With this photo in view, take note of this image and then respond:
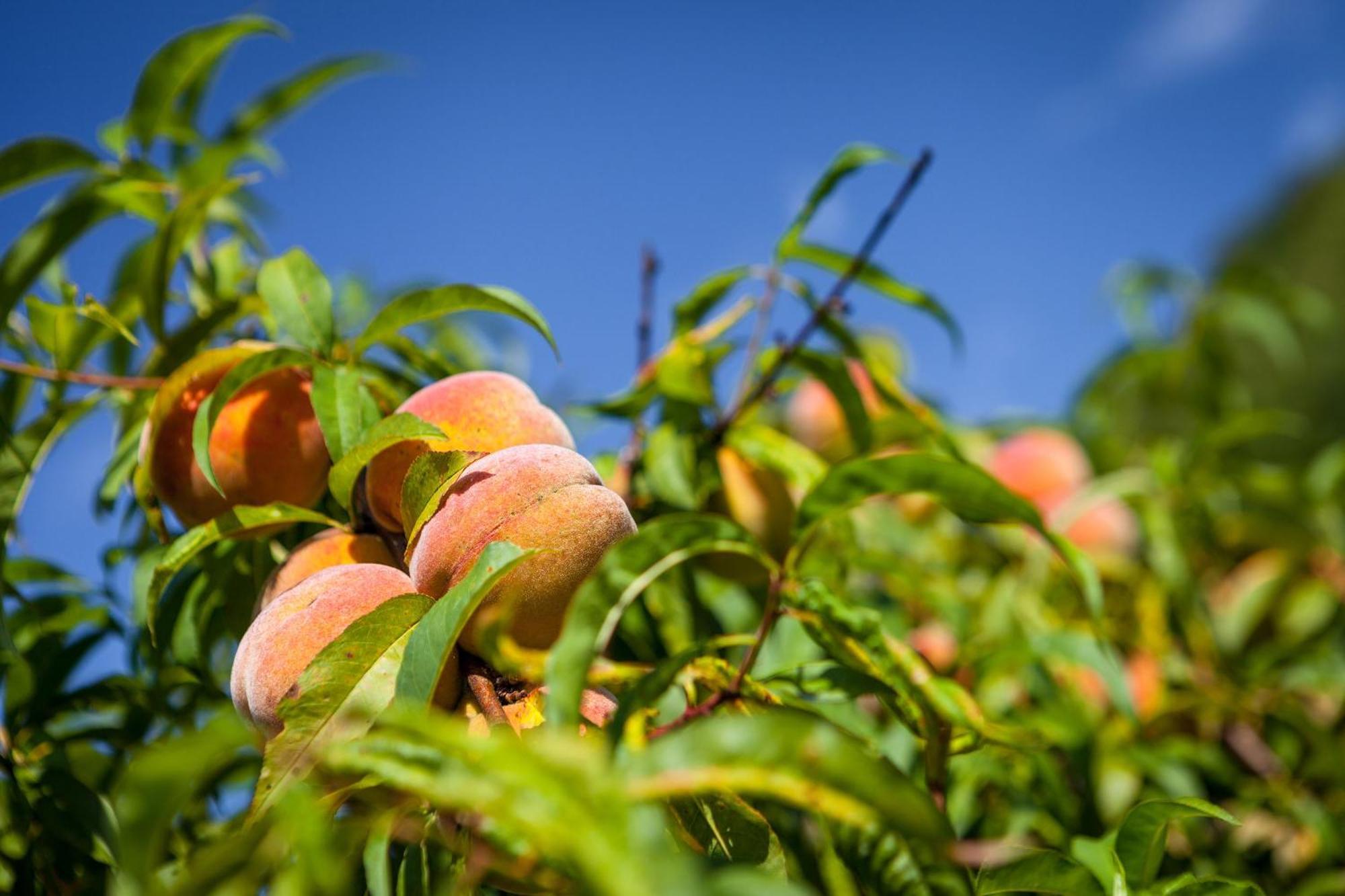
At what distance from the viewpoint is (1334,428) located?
6.86 m

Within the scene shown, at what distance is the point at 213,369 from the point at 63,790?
1.04 feet

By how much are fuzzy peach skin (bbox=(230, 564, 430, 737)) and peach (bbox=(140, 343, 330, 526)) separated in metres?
0.13

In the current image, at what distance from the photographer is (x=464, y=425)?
0.65 meters

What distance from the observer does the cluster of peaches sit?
0.55 m

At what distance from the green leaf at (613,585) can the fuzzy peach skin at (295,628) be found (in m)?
0.16

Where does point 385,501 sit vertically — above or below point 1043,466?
above

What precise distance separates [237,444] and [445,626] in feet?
1.00

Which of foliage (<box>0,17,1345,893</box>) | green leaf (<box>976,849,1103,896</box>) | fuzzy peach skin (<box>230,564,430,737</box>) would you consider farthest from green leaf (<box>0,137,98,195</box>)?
green leaf (<box>976,849,1103,896</box>)

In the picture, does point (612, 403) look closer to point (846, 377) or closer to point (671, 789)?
point (846, 377)

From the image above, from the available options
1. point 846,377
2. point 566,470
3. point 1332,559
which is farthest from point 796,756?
point 1332,559

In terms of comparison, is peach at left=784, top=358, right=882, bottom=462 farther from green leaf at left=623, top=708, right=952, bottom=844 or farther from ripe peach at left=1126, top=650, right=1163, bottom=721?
green leaf at left=623, top=708, right=952, bottom=844

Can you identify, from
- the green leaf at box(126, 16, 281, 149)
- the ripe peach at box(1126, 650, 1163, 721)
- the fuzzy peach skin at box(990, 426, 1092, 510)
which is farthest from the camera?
the fuzzy peach skin at box(990, 426, 1092, 510)

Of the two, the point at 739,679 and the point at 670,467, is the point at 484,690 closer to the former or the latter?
the point at 739,679

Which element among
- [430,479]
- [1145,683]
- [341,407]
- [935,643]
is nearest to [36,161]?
[341,407]
